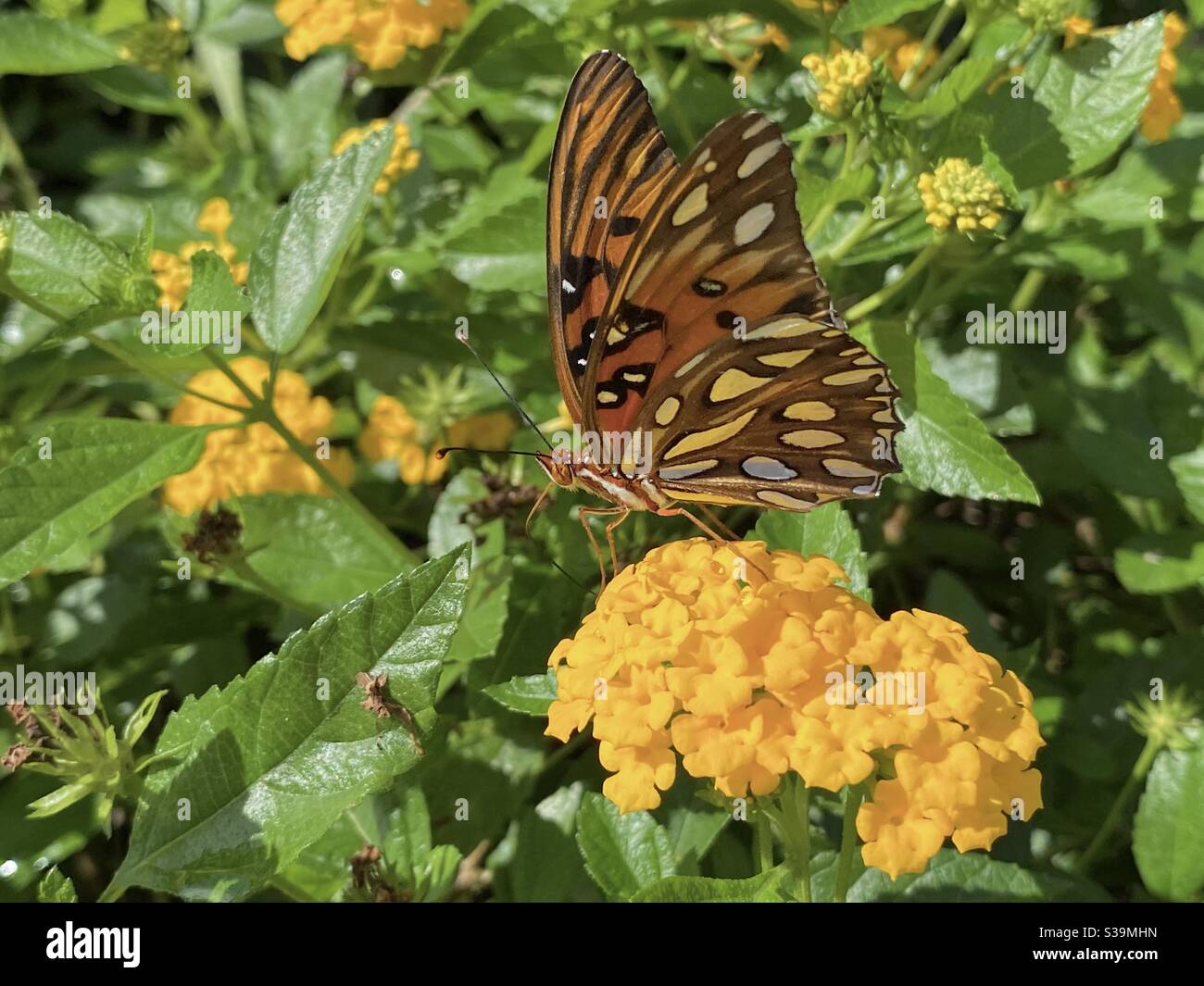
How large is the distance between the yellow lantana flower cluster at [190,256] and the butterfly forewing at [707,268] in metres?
0.87

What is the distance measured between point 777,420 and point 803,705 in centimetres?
61

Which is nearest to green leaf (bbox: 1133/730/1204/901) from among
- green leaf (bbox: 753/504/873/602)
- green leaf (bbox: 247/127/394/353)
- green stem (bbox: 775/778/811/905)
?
green leaf (bbox: 753/504/873/602)

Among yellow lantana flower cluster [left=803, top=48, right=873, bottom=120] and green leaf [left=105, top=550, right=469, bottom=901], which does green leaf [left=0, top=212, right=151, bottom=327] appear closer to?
green leaf [left=105, top=550, right=469, bottom=901]

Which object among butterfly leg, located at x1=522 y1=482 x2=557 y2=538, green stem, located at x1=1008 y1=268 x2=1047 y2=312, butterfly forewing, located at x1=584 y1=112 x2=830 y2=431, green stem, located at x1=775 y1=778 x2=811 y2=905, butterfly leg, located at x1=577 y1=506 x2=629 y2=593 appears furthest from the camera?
green stem, located at x1=1008 y1=268 x2=1047 y2=312

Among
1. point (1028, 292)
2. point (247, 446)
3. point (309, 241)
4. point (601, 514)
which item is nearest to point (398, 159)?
point (309, 241)

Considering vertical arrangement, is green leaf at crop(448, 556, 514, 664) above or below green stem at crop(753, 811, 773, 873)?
above

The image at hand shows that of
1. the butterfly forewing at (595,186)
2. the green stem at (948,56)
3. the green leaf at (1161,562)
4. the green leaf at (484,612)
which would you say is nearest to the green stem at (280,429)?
the green leaf at (484,612)

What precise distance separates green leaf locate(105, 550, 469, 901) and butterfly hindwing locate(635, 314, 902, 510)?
1.46 feet

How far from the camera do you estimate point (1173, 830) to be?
180 cm

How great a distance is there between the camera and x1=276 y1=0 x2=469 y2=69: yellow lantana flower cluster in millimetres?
2264

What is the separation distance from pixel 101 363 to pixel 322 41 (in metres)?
0.79

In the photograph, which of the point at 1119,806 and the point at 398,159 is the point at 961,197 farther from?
the point at 398,159
